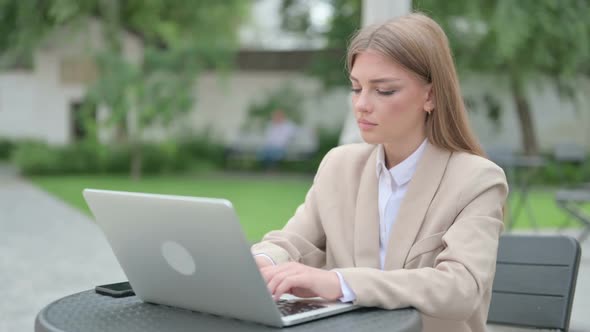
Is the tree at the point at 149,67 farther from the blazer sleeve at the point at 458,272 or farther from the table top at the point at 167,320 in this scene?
the blazer sleeve at the point at 458,272

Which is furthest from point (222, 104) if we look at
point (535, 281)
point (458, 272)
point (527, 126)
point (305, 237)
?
point (458, 272)

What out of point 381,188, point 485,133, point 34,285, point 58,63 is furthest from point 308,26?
point 381,188

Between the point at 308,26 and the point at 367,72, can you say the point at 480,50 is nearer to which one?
the point at 308,26

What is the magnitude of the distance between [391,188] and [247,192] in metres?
13.1

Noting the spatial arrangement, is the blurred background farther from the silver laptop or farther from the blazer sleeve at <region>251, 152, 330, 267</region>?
the silver laptop

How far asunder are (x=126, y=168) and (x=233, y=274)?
18278mm

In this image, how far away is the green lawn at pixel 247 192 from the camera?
11.7 meters

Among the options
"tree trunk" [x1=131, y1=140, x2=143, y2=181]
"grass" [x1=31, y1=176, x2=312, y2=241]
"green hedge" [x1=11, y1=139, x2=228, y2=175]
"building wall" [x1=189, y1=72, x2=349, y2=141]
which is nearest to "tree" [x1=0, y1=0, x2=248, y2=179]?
"tree trunk" [x1=131, y1=140, x2=143, y2=181]

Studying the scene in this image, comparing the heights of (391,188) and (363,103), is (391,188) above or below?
below

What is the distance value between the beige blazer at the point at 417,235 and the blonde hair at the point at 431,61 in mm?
52

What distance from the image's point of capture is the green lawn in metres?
11.7

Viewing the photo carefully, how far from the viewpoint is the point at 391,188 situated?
2.32 metres

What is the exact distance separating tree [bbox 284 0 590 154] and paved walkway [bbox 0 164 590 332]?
212 inches

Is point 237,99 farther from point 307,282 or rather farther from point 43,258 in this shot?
point 307,282
